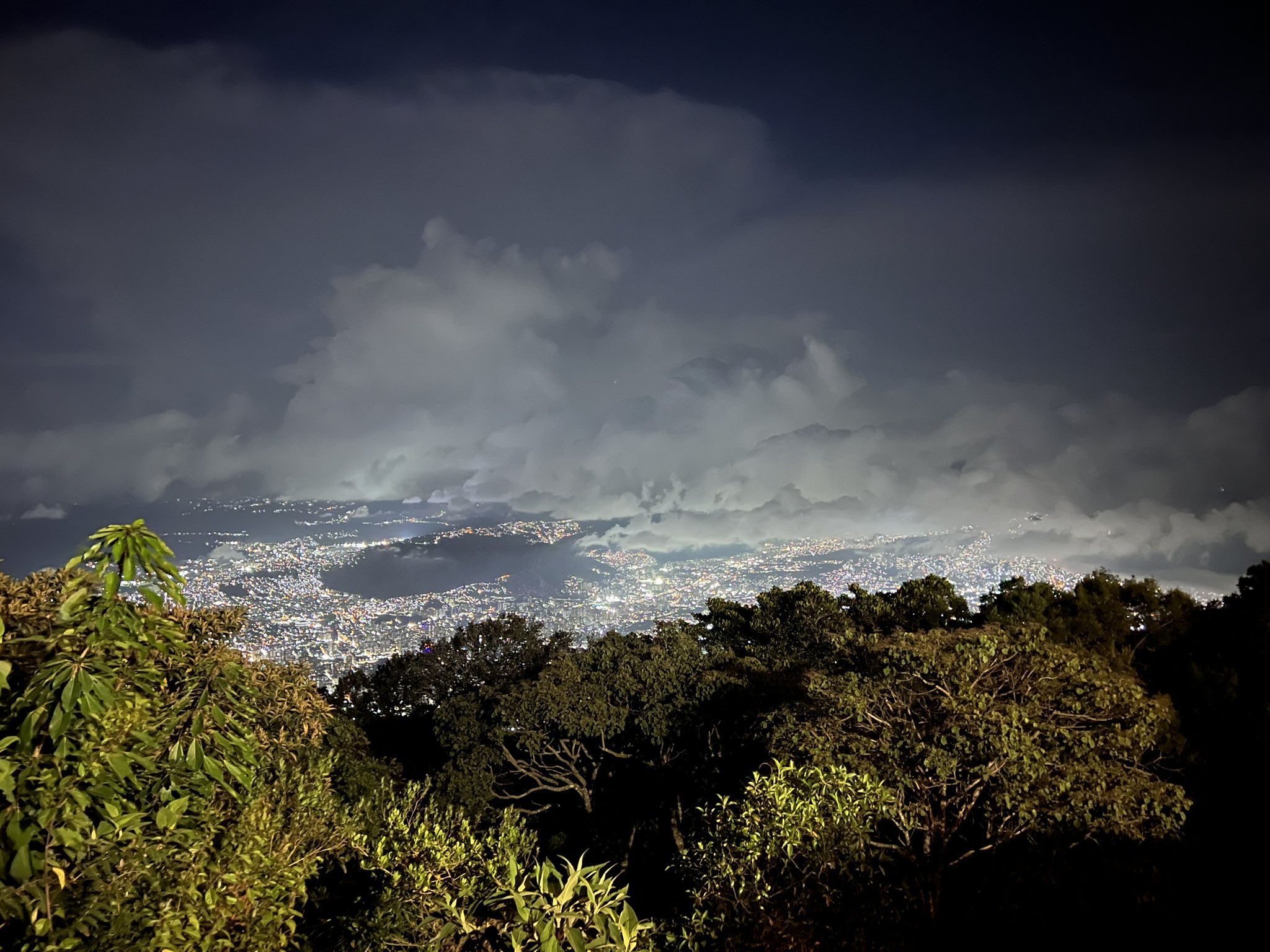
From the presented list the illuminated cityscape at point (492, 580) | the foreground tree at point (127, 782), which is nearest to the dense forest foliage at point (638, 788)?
the foreground tree at point (127, 782)

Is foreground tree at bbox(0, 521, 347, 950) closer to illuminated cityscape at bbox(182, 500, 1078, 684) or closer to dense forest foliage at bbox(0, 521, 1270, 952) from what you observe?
dense forest foliage at bbox(0, 521, 1270, 952)

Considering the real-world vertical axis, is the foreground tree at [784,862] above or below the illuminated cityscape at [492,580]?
above

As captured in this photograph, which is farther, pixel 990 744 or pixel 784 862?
pixel 990 744

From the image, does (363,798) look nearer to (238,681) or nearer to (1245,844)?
(238,681)

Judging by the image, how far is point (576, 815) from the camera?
63.1 feet

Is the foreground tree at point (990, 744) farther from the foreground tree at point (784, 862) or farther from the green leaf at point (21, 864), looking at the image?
the green leaf at point (21, 864)

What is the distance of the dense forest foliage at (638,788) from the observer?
3916mm

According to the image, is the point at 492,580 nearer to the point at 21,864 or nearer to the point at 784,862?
the point at 784,862

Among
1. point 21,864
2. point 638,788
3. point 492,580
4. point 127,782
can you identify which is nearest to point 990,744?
point 127,782

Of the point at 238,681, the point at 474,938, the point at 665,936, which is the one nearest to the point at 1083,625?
the point at 665,936

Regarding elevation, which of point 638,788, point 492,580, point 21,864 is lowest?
point 492,580

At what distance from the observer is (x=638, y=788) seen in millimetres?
18922

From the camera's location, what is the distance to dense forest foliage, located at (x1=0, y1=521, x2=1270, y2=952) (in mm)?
3916

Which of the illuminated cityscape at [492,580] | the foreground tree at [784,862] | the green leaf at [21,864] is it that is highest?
the green leaf at [21,864]
